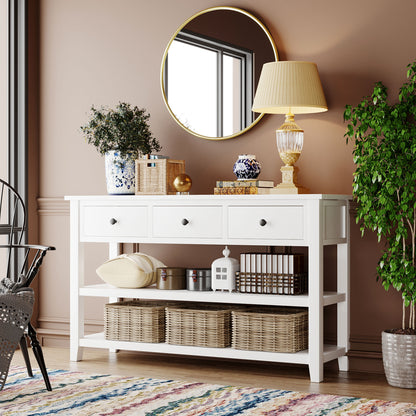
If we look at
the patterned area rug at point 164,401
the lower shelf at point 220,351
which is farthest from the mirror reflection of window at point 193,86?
the patterned area rug at point 164,401

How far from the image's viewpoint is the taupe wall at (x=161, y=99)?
3.70 m

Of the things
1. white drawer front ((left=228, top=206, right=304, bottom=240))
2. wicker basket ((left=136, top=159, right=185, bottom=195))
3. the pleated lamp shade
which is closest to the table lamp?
the pleated lamp shade

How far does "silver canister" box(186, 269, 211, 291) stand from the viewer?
3709 mm

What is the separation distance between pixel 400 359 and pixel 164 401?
1.06 m

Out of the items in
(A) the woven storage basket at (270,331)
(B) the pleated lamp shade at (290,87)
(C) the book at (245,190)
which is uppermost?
(B) the pleated lamp shade at (290,87)

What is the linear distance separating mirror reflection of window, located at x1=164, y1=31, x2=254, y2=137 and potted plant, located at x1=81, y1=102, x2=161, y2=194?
0.28 meters

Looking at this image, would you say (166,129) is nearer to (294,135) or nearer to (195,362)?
(294,135)

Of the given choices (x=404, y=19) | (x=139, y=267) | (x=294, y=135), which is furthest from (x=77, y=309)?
(x=404, y=19)

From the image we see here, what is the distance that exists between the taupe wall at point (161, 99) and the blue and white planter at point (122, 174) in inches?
11.8

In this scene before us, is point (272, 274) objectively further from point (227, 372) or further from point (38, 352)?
point (38, 352)

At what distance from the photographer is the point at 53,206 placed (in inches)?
179

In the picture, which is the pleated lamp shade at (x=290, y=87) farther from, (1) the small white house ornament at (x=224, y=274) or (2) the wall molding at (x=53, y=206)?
(2) the wall molding at (x=53, y=206)

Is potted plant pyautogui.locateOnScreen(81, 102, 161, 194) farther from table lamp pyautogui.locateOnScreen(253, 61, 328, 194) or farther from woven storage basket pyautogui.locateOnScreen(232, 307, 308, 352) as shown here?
woven storage basket pyautogui.locateOnScreen(232, 307, 308, 352)

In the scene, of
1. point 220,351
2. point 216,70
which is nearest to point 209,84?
point 216,70
